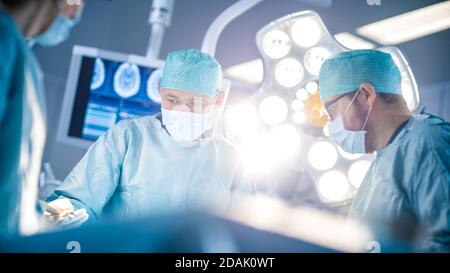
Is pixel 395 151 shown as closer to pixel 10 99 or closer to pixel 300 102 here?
pixel 300 102

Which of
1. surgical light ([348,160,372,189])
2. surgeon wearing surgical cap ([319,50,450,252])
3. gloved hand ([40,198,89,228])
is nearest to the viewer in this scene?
gloved hand ([40,198,89,228])

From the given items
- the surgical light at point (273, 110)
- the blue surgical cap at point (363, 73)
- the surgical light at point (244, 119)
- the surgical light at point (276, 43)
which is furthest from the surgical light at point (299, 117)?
the blue surgical cap at point (363, 73)

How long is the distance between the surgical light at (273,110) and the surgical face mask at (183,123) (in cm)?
45

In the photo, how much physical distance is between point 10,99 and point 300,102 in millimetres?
1372

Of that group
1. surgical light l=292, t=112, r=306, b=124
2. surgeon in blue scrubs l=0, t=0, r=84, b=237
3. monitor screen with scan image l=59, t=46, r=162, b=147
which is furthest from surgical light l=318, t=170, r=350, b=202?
surgeon in blue scrubs l=0, t=0, r=84, b=237

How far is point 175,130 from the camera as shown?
69.8 inches

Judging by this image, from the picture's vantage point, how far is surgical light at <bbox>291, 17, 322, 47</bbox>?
2.16m

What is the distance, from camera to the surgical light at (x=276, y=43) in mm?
2176

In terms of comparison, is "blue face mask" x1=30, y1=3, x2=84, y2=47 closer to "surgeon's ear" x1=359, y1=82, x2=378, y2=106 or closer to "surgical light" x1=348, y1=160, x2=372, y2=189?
"surgeon's ear" x1=359, y1=82, x2=378, y2=106

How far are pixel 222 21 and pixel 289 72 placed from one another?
376 millimetres

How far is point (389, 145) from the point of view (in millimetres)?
1674

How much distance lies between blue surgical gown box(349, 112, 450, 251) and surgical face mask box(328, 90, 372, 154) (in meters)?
0.12

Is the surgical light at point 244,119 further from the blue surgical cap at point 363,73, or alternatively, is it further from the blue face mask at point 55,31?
the blue face mask at point 55,31
